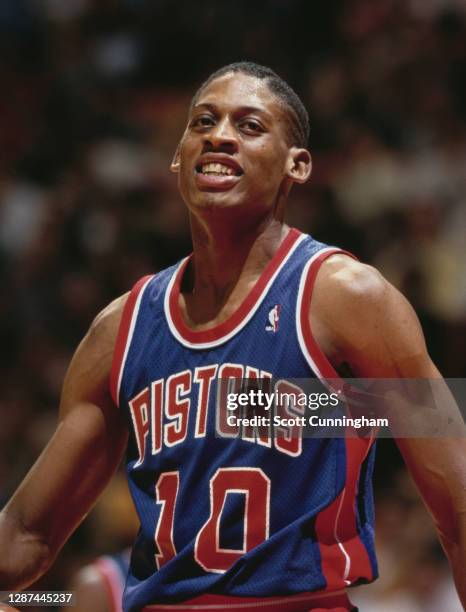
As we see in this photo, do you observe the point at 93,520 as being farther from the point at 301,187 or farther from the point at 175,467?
the point at 175,467

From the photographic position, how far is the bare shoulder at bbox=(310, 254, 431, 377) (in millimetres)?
3064

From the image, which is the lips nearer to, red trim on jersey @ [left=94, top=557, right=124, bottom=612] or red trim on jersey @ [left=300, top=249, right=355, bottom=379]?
red trim on jersey @ [left=300, top=249, right=355, bottom=379]

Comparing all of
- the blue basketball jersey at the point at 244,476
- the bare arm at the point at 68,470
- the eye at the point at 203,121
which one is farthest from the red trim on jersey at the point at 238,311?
the eye at the point at 203,121

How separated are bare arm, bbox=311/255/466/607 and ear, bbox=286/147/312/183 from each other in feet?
1.53

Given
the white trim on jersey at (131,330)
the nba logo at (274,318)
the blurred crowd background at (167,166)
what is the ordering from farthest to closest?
the blurred crowd background at (167,166)
the white trim on jersey at (131,330)
the nba logo at (274,318)

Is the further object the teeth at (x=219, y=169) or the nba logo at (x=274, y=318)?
the teeth at (x=219, y=169)

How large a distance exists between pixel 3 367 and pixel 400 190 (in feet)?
8.97

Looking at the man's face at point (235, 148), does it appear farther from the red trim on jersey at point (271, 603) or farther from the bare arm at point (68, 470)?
the red trim on jersey at point (271, 603)

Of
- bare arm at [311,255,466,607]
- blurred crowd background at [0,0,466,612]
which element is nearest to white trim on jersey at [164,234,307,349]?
bare arm at [311,255,466,607]

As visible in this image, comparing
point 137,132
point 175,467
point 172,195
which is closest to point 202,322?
point 175,467

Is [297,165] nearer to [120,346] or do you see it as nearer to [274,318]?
[274,318]

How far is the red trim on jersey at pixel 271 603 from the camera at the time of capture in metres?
3.02

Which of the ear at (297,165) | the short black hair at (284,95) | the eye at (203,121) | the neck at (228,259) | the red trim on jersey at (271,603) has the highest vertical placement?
the short black hair at (284,95)

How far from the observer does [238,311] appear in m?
3.31
